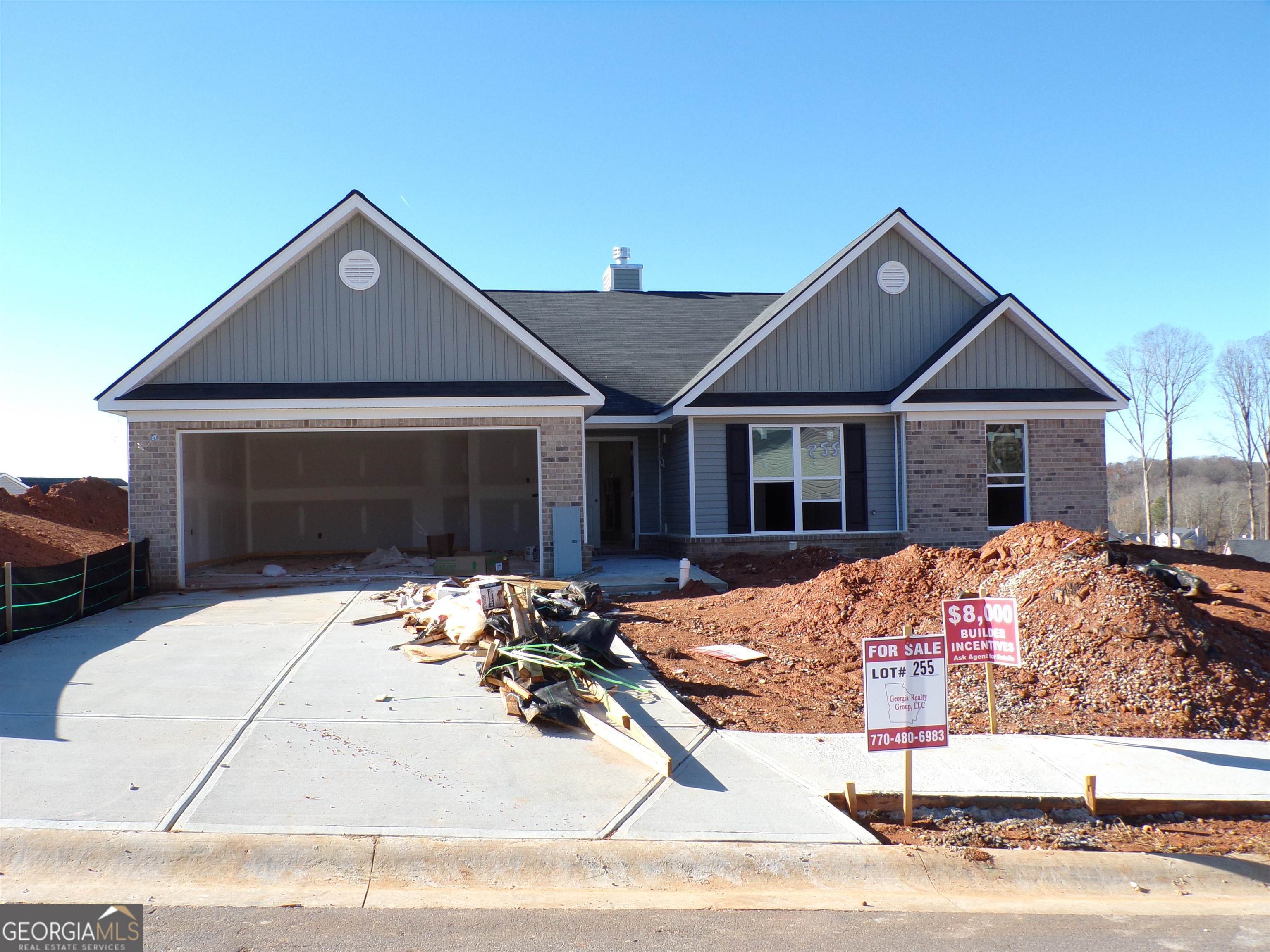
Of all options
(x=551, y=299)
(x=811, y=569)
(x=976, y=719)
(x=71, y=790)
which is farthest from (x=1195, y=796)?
(x=551, y=299)

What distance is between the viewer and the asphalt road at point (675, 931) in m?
4.54

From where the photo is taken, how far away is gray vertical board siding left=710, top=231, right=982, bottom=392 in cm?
1842

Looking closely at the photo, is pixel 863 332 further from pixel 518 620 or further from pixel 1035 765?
pixel 1035 765

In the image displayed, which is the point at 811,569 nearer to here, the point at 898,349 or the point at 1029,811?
the point at 898,349

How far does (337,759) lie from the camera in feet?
22.8

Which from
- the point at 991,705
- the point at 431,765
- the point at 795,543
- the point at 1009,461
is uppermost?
the point at 1009,461

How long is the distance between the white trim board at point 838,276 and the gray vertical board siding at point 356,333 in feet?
10.6

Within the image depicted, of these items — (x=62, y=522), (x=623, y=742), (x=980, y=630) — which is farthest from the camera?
(x=62, y=522)

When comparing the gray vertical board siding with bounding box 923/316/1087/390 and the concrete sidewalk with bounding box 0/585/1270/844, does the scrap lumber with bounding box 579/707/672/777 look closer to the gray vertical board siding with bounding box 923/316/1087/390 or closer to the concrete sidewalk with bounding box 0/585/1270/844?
the concrete sidewalk with bounding box 0/585/1270/844

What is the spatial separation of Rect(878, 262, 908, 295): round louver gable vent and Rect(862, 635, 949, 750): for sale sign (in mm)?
13792

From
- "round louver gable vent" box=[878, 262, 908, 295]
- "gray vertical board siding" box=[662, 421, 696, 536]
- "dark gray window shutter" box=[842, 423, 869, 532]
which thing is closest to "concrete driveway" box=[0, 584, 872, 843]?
"gray vertical board siding" box=[662, 421, 696, 536]

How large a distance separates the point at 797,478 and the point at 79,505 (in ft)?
71.1

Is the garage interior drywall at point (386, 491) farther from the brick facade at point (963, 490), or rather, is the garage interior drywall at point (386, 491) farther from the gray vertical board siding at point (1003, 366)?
the gray vertical board siding at point (1003, 366)

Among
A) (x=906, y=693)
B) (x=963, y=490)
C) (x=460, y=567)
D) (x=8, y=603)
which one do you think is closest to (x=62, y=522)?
(x=460, y=567)
